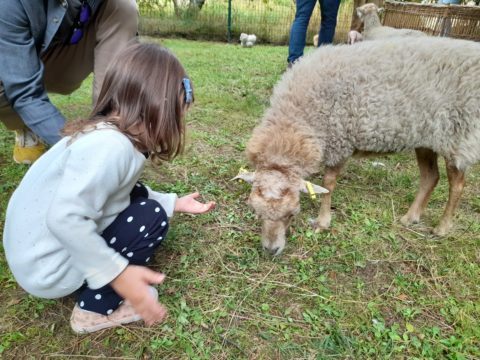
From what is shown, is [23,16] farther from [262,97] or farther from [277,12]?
[277,12]

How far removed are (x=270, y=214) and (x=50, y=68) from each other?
78.7 inches

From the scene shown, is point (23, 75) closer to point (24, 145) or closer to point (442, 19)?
point (24, 145)

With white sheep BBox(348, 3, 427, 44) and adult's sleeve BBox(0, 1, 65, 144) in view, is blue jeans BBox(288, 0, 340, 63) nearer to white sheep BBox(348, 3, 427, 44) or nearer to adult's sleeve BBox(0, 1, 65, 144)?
white sheep BBox(348, 3, 427, 44)

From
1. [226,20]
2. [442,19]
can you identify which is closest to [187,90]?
[442,19]

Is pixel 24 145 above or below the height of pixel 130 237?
below

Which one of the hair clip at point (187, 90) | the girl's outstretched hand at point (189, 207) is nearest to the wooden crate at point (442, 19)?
the girl's outstretched hand at point (189, 207)

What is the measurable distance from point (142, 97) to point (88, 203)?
1.57 feet

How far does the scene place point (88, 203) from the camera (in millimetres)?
1370

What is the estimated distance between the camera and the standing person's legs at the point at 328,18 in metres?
4.54

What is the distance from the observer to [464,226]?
2.85m

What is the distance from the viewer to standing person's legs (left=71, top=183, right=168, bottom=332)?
1.67 meters

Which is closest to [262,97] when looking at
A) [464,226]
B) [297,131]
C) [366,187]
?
[366,187]

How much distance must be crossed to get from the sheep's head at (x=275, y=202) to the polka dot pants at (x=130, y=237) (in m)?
0.74

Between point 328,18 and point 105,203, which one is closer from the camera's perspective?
point 105,203
